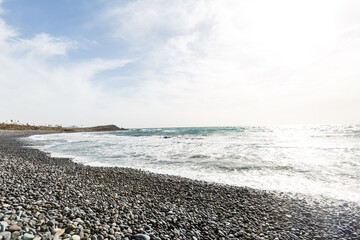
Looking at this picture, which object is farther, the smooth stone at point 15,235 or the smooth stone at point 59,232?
the smooth stone at point 59,232

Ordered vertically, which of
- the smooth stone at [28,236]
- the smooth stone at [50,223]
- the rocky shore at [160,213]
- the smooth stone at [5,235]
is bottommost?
the rocky shore at [160,213]

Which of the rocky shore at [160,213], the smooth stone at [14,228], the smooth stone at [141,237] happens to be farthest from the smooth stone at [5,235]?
the smooth stone at [141,237]

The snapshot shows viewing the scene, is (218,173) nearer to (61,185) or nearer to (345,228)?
(345,228)

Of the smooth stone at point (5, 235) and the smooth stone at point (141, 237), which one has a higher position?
the smooth stone at point (5, 235)

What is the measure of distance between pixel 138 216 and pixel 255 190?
4.92m

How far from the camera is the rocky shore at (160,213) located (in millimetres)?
3843

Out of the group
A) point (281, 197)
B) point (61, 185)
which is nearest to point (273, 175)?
point (281, 197)

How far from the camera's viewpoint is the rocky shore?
384cm

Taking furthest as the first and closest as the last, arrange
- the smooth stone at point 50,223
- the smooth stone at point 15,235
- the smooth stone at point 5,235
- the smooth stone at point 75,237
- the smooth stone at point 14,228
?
1. the smooth stone at point 50,223
2. the smooth stone at point 75,237
3. the smooth stone at point 14,228
4. the smooth stone at point 15,235
5. the smooth stone at point 5,235

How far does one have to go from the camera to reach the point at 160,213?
5133 millimetres

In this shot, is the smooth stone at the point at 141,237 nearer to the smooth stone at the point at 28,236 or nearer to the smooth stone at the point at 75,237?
the smooth stone at the point at 75,237

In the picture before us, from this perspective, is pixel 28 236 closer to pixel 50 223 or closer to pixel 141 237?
pixel 50 223

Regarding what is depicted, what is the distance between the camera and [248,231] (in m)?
4.59

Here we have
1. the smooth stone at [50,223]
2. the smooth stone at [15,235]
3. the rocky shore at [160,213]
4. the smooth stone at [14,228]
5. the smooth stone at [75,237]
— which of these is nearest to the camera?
the smooth stone at [15,235]
